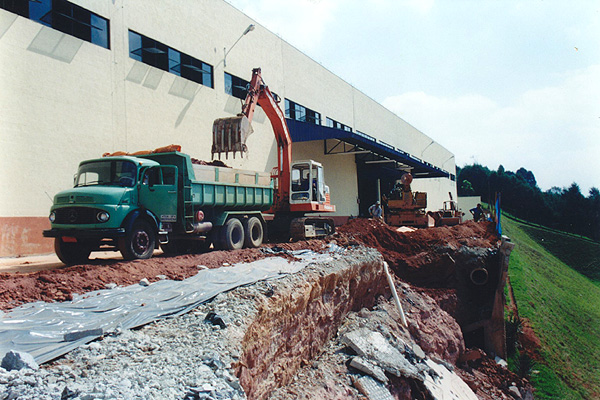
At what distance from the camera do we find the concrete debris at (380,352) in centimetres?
853

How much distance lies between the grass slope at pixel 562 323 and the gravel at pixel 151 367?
15.0 metres

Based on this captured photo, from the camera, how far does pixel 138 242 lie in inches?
373

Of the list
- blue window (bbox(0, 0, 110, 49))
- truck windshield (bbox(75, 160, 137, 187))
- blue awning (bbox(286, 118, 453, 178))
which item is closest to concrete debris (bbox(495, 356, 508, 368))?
blue awning (bbox(286, 118, 453, 178))

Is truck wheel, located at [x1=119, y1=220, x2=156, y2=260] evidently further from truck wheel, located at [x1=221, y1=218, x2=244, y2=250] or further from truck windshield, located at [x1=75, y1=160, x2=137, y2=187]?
truck wheel, located at [x1=221, y1=218, x2=244, y2=250]

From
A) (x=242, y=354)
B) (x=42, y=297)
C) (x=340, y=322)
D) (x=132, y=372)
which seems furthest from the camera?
(x=340, y=322)

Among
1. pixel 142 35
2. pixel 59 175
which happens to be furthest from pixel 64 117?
pixel 142 35

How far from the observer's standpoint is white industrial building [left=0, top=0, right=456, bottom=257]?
12.8 m

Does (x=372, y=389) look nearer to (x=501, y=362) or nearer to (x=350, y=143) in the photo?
(x=501, y=362)

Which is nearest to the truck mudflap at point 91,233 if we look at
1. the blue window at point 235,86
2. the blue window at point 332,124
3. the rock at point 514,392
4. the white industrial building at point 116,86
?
the white industrial building at point 116,86

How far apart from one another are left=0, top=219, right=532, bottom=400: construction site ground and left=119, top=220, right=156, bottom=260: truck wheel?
371 millimetres

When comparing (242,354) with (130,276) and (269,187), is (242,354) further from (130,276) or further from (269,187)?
(269,187)

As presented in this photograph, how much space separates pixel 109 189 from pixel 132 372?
603 cm

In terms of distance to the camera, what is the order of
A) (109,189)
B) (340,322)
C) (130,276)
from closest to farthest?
1. (130,276)
2. (109,189)
3. (340,322)

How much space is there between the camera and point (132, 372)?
4137 millimetres
